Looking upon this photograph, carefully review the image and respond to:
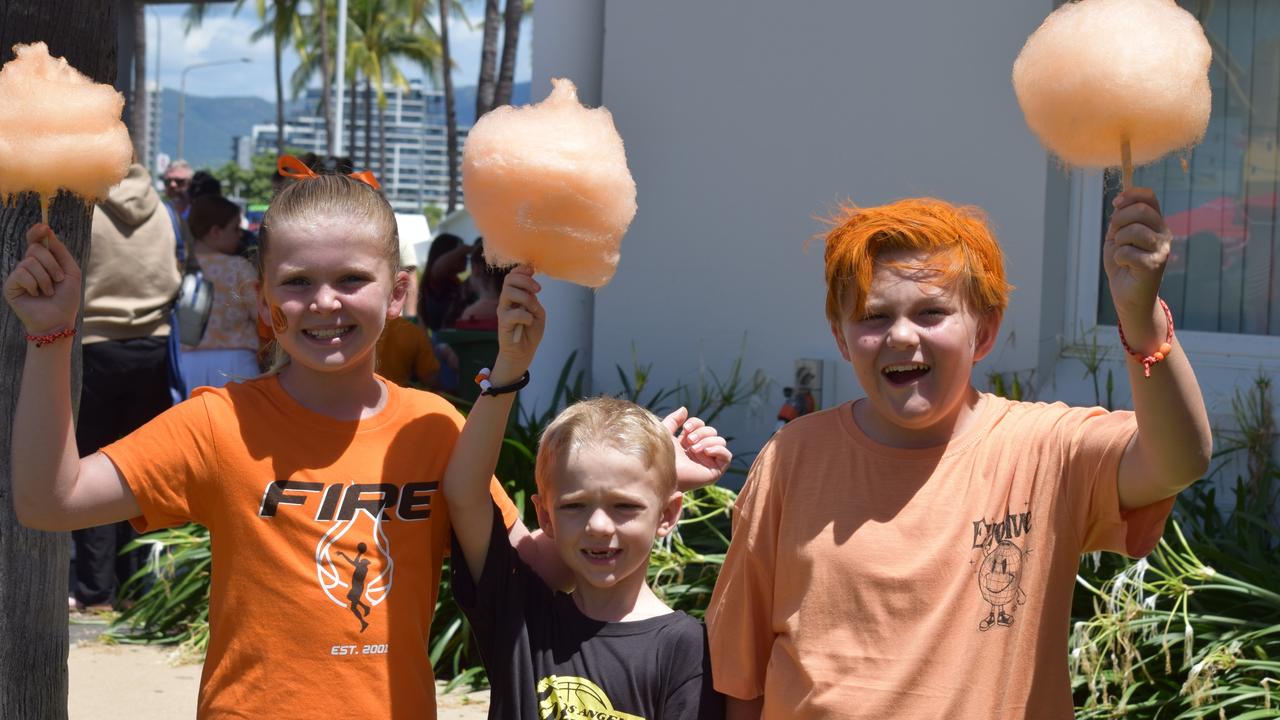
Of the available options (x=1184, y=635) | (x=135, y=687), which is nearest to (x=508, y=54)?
(x=135, y=687)

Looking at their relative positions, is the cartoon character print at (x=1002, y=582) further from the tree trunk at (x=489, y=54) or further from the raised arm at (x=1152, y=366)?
the tree trunk at (x=489, y=54)

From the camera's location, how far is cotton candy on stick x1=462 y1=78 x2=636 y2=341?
6.98 feet

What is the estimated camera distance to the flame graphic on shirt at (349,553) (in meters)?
2.08

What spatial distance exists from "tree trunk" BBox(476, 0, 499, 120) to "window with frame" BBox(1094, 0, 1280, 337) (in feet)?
71.9

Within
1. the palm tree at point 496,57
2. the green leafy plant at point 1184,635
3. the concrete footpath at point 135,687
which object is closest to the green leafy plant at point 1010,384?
the green leafy plant at point 1184,635

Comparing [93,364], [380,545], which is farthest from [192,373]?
[380,545]

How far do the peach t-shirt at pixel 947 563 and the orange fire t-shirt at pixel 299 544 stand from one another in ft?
1.92

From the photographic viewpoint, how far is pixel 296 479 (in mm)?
2113

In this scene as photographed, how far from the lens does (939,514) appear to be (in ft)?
6.48

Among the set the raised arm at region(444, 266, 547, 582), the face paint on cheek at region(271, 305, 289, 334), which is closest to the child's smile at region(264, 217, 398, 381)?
the face paint on cheek at region(271, 305, 289, 334)

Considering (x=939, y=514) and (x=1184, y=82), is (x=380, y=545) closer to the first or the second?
(x=939, y=514)

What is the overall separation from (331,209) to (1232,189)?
3971 millimetres

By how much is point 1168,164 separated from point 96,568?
Result: 4.86m

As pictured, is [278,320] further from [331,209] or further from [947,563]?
[947,563]
